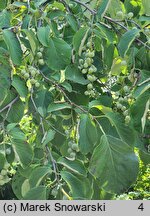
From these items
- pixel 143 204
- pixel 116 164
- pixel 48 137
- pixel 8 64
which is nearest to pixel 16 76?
pixel 8 64

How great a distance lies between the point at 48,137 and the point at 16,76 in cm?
16

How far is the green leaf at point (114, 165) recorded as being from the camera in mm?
830

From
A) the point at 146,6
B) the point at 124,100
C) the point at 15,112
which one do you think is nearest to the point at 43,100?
the point at 15,112

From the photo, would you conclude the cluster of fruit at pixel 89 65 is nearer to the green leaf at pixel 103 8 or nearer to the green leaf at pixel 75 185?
the green leaf at pixel 103 8

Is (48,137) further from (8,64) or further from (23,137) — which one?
(8,64)

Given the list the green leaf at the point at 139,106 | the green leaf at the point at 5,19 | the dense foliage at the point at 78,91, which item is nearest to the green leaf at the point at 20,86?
the dense foliage at the point at 78,91

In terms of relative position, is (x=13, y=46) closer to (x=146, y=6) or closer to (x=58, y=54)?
(x=58, y=54)

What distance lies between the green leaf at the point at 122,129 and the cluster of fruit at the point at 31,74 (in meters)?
0.17

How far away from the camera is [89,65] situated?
90cm

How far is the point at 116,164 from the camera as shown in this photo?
835 mm

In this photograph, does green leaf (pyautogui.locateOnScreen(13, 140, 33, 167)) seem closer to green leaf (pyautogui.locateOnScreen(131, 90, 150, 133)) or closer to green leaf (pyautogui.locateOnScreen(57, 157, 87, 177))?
green leaf (pyautogui.locateOnScreen(57, 157, 87, 177))

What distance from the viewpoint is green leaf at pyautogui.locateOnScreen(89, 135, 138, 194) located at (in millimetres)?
830

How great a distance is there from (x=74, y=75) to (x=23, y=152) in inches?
7.7

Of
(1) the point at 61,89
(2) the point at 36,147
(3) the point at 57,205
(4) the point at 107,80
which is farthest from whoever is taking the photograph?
(2) the point at 36,147
